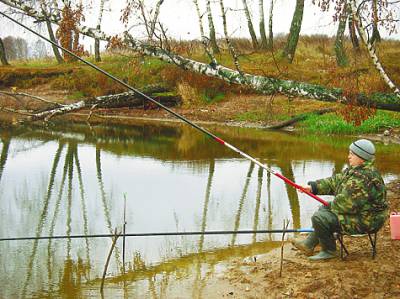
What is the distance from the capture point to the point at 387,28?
7.35 meters

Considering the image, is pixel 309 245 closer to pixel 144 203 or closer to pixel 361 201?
pixel 361 201

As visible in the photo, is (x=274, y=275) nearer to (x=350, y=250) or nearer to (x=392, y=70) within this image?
(x=350, y=250)

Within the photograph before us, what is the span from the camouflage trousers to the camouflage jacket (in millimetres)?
87

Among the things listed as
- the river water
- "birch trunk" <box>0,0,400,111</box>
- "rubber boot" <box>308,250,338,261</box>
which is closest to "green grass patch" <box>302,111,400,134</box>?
the river water

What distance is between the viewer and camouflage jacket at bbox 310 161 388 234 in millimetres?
4328

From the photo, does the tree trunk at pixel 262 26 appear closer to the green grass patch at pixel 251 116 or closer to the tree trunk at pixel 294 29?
the tree trunk at pixel 294 29

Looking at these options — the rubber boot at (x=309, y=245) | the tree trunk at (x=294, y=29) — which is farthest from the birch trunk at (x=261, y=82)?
the tree trunk at (x=294, y=29)

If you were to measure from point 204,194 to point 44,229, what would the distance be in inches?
99.4

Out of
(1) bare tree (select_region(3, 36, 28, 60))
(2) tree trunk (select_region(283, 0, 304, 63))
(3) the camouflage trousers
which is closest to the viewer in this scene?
(3) the camouflage trousers

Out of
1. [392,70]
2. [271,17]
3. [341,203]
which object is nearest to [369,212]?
[341,203]

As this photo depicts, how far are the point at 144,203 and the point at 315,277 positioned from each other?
11.7 ft

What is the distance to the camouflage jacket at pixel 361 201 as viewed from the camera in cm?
433

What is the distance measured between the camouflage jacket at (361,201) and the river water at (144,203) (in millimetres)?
1248

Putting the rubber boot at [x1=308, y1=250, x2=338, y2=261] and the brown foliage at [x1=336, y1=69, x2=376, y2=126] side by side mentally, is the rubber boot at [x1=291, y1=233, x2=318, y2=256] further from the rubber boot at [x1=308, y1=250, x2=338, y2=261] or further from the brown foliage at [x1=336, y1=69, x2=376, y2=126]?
the brown foliage at [x1=336, y1=69, x2=376, y2=126]
